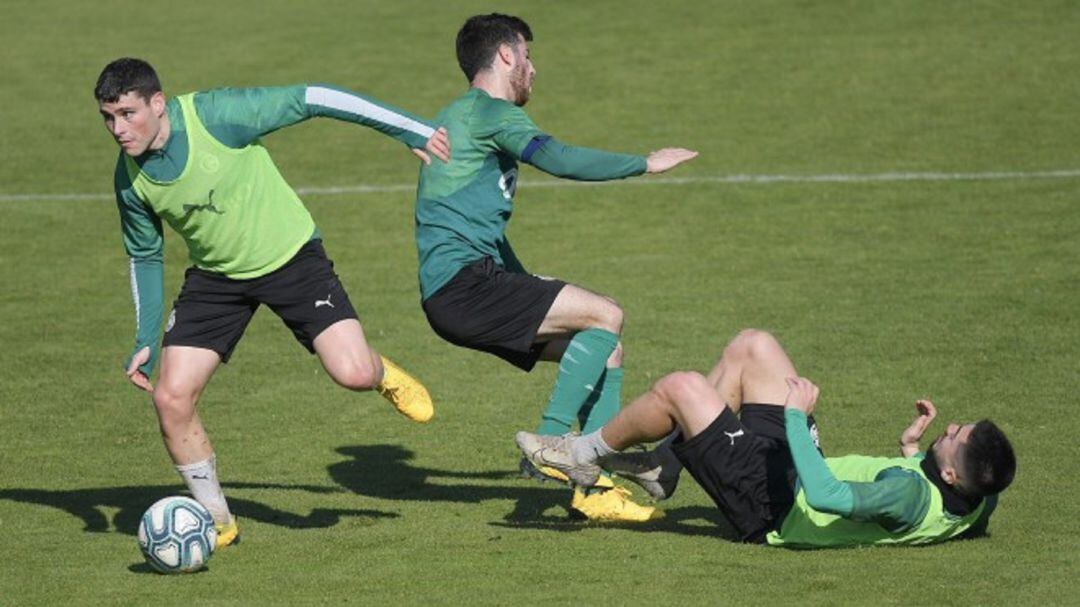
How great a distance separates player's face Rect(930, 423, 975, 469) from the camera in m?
8.69

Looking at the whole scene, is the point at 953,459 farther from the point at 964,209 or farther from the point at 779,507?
the point at 964,209

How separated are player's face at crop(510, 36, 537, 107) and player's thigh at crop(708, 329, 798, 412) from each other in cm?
181

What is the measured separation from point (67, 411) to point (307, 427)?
5.67 feet

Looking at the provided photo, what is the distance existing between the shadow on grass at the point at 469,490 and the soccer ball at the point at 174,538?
1.75 meters

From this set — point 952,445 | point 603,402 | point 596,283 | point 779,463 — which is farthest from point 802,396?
point 596,283

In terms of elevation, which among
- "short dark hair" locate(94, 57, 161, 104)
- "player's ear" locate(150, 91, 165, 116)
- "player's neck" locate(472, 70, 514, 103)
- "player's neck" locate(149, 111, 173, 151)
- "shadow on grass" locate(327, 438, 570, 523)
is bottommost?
"shadow on grass" locate(327, 438, 570, 523)

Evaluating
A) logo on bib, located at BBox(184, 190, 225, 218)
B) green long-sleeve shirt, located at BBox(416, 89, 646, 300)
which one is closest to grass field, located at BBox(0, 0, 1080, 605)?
green long-sleeve shirt, located at BBox(416, 89, 646, 300)

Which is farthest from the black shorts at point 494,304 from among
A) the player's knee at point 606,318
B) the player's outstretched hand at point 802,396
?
the player's outstretched hand at point 802,396

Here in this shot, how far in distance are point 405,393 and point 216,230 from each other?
4.68 ft

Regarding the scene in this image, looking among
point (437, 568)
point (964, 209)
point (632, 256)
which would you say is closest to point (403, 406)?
point (437, 568)

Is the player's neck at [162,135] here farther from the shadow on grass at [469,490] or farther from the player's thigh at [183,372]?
the shadow on grass at [469,490]

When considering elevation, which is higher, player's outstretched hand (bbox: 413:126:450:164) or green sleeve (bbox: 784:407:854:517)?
player's outstretched hand (bbox: 413:126:450:164)

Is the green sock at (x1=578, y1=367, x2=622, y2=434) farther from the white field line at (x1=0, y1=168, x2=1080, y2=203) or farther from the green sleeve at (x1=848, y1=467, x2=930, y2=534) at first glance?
the white field line at (x1=0, y1=168, x2=1080, y2=203)

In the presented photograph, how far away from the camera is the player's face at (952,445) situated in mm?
8688
